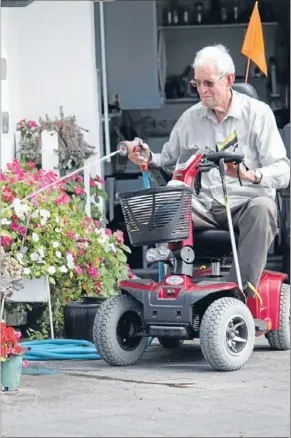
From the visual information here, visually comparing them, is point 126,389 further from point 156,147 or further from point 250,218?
point 156,147

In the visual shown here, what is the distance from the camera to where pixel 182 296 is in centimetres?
566

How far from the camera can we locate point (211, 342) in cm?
553

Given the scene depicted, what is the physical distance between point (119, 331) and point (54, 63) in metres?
3.17

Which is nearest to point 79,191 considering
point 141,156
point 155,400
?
point 141,156

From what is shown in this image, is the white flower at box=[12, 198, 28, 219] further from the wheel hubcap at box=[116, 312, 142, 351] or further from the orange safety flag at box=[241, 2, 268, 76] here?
the orange safety flag at box=[241, 2, 268, 76]

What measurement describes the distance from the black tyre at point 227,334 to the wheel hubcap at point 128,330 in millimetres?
482

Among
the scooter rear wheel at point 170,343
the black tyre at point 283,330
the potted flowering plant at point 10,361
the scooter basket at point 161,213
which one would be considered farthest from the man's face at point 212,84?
the potted flowering plant at point 10,361

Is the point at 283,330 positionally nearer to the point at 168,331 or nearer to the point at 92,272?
the point at 168,331

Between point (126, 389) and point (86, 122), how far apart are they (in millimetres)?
3646

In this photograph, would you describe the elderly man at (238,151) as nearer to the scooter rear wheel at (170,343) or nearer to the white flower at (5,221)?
the scooter rear wheel at (170,343)

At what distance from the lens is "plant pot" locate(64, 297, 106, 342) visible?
21.9 ft

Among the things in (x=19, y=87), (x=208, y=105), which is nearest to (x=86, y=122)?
(x=19, y=87)

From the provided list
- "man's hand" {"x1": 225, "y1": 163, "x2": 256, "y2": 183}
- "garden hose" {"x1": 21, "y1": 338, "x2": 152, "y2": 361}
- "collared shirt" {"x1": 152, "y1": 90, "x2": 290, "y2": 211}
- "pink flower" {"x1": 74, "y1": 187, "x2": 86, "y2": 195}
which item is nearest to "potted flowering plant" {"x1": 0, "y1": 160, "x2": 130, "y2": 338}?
"pink flower" {"x1": 74, "y1": 187, "x2": 86, "y2": 195}

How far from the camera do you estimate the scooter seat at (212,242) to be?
6004mm
